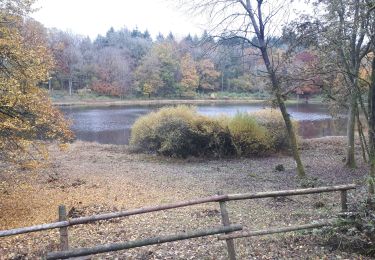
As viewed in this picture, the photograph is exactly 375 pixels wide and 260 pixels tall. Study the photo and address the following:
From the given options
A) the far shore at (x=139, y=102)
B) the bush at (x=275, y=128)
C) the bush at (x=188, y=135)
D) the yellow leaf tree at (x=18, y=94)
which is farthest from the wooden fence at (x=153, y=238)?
the far shore at (x=139, y=102)

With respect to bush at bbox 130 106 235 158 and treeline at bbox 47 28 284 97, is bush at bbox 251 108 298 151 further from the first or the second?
treeline at bbox 47 28 284 97

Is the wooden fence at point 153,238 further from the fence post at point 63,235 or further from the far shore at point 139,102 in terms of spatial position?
the far shore at point 139,102

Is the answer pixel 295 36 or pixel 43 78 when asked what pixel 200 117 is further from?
pixel 43 78

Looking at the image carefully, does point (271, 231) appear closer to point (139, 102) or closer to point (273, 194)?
point (273, 194)

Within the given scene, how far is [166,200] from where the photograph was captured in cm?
1070

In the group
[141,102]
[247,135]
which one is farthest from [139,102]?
[247,135]

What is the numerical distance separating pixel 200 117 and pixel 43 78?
10378mm

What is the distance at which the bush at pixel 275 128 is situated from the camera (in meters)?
19.9

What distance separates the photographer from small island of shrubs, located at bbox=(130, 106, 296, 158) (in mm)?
18641

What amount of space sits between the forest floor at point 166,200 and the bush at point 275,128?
95 centimetres

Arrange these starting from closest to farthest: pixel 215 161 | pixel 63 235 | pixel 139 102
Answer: pixel 63 235 < pixel 215 161 < pixel 139 102

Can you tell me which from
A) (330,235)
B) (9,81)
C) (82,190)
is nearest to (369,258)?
(330,235)

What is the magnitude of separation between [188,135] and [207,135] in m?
0.96

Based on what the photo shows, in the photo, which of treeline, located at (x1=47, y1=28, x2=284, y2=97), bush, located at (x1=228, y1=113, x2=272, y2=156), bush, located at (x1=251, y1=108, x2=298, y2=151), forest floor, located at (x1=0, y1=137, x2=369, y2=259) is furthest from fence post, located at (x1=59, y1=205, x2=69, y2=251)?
treeline, located at (x1=47, y1=28, x2=284, y2=97)
